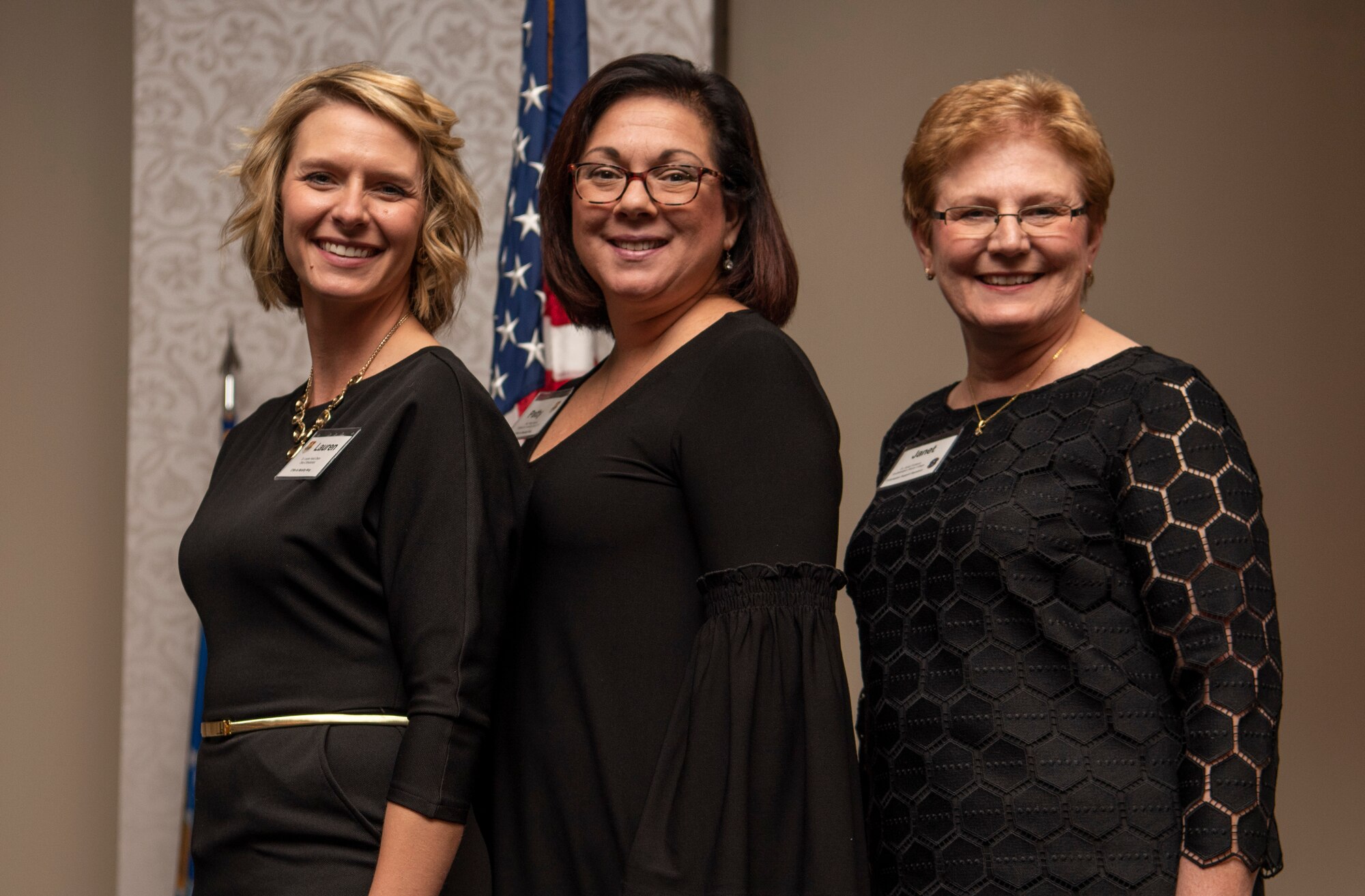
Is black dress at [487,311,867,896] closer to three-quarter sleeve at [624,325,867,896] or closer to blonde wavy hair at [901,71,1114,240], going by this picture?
three-quarter sleeve at [624,325,867,896]

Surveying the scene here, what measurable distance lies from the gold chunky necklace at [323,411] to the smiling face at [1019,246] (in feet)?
2.57

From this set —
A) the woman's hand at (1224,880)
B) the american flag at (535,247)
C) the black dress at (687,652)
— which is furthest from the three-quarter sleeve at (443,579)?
the american flag at (535,247)

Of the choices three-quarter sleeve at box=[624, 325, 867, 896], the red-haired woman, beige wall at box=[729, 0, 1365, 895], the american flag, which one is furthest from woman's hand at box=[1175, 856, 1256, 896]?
beige wall at box=[729, 0, 1365, 895]

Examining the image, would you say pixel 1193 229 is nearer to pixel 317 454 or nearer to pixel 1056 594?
pixel 1056 594

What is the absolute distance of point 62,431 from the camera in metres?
3.64

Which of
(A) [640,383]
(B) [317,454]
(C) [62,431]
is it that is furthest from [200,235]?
(A) [640,383]

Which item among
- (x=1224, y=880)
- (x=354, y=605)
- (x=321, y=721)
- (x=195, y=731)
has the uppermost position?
(x=354, y=605)

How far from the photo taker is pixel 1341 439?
3.37 meters

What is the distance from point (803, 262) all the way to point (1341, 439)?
1.53 m

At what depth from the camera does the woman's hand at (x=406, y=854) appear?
1.34m

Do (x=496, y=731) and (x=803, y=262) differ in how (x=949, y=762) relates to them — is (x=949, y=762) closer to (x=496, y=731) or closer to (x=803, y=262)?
(x=496, y=731)

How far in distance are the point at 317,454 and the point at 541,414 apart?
40 centimetres

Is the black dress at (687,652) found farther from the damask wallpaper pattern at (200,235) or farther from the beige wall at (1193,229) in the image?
the beige wall at (1193,229)

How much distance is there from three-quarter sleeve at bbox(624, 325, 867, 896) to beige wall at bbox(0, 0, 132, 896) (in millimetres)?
2780
